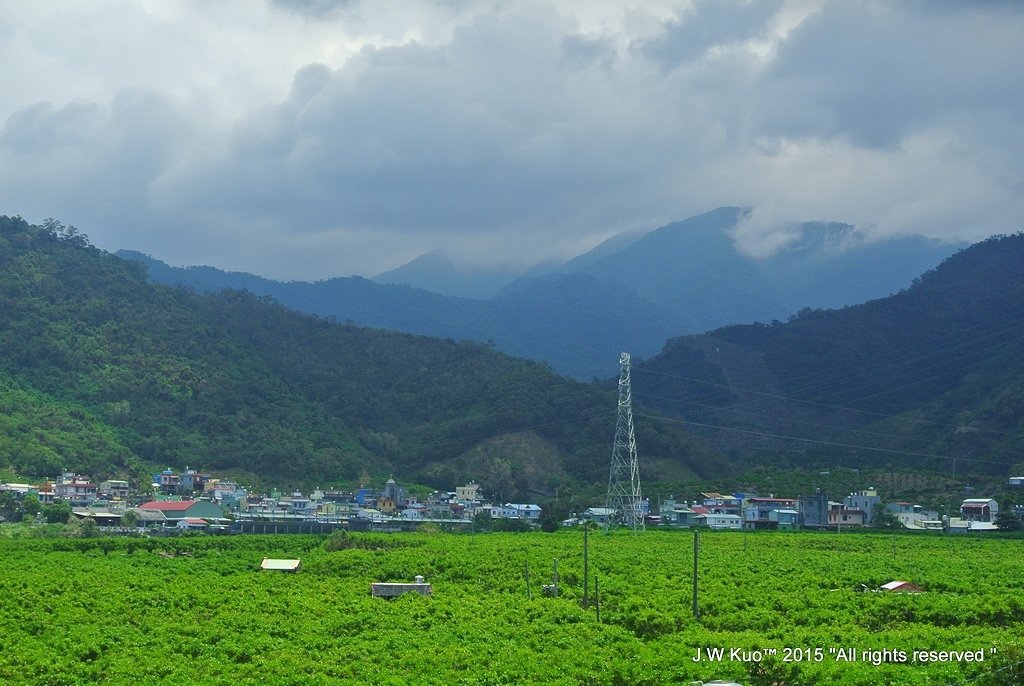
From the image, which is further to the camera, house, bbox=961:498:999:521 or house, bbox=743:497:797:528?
house, bbox=743:497:797:528

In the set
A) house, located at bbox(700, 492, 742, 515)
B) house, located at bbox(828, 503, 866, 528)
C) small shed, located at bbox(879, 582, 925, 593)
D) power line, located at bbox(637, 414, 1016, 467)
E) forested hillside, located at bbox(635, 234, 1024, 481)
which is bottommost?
small shed, located at bbox(879, 582, 925, 593)

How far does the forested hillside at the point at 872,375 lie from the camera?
101m

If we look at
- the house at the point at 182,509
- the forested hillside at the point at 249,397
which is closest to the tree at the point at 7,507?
the house at the point at 182,509

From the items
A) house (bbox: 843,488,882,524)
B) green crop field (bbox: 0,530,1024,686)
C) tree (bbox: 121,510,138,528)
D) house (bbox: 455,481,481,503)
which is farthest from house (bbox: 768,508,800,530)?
tree (bbox: 121,510,138,528)

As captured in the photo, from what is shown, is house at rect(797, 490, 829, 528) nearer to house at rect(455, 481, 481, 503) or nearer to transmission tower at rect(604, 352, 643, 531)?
transmission tower at rect(604, 352, 643, 531)

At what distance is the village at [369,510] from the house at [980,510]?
61 millimetres

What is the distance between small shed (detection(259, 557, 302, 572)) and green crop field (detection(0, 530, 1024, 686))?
739 mm

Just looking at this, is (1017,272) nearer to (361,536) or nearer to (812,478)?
(812,478)

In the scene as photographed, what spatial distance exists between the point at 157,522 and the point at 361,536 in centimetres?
1710

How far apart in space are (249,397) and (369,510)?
26903 mm

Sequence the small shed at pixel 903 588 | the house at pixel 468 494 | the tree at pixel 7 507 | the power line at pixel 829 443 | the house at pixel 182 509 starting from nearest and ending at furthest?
the small shed at pixel 903 588 → the tree at pixel 7 507 → the house at pixel 182 509 → the house at pixel 468 494 → the power line at pixel 829 443

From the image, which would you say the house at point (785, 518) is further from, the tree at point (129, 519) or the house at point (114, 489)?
the house at point (114, 489)

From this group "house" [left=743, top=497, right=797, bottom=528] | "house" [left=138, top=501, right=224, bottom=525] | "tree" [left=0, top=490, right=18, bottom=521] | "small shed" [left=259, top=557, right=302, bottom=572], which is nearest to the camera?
"small shed" [left=259, top=557, right=302, bottom=572]

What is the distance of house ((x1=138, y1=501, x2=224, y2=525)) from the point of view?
71.8 metres
